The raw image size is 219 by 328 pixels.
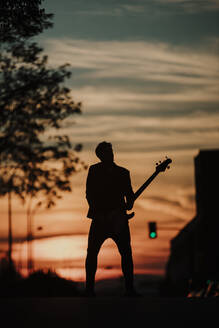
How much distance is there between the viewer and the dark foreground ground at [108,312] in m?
6.66

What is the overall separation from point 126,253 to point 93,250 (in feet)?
1.36

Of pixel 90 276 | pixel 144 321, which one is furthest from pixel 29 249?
pixel 144 321

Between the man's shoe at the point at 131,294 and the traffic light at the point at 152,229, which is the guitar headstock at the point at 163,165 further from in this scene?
the traffic light at the point at 152,229

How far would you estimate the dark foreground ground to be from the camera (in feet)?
21.9

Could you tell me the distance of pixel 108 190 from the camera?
420 inches

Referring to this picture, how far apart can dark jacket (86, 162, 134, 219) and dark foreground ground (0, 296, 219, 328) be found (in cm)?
165

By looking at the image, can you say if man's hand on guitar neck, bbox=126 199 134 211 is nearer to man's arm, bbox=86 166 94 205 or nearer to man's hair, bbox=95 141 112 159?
man's arm, bbox=86 166 94 205

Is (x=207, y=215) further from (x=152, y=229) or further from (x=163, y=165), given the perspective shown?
(x=163, y=165)

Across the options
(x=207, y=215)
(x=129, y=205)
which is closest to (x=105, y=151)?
(x=129, y=205)

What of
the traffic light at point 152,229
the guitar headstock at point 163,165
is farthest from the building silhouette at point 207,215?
the guitar headstock at point 163,165

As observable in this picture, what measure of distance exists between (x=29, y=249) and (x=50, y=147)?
31092 mm

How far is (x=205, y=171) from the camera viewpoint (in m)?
121

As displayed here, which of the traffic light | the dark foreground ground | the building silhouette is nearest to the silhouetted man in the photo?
the dark foreground ground

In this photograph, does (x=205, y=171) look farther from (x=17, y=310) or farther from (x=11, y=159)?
(x=17, y=310)
